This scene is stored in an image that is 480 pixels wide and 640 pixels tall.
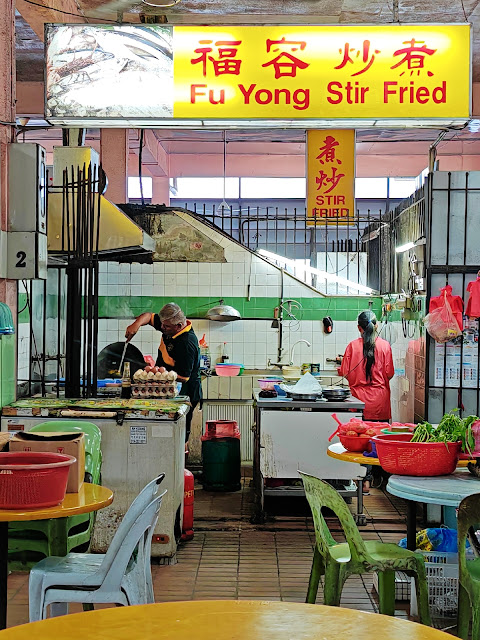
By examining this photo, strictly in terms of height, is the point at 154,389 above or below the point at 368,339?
below

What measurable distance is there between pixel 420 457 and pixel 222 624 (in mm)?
2452

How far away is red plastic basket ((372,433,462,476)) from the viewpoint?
4.44 meters

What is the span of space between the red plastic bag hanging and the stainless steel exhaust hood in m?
2.90

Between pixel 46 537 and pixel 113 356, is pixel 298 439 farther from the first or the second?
pixel 113 356

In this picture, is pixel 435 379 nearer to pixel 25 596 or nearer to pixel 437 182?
pixel 437 182

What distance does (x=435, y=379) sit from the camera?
7.17m

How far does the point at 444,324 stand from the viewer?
6.80 metres

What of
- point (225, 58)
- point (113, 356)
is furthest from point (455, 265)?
point (113, 356)

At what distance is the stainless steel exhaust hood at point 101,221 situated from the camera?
7355mm

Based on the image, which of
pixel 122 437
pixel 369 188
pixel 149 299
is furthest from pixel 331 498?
pixel 369 188

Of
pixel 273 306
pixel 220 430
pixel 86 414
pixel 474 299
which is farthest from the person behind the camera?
pixel 273 306

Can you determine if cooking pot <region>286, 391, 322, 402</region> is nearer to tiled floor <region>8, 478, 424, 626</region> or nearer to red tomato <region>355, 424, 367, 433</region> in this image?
tiled floor <region>8, 478, 424, 626</region>

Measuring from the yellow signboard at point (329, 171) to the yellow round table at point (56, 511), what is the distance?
286 inches

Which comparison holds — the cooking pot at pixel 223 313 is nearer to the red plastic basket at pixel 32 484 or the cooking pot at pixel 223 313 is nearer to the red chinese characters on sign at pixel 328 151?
the red chinese characters on sign at pixel 328 151
